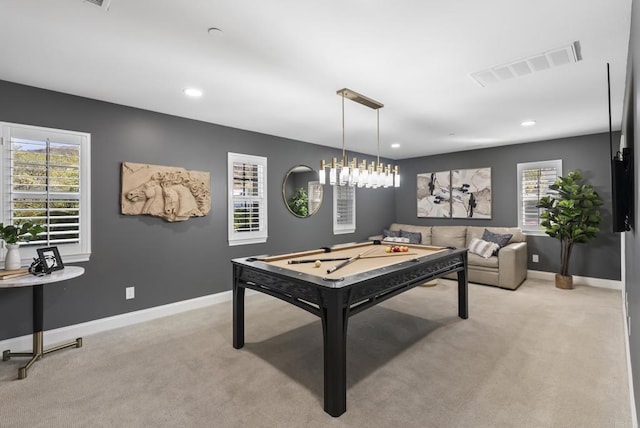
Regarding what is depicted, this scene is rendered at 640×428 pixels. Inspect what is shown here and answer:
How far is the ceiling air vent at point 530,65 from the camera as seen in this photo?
2.30 m

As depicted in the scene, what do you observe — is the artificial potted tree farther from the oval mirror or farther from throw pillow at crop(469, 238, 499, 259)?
the oval mirror

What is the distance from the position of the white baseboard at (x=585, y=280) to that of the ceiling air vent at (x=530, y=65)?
4.04 m

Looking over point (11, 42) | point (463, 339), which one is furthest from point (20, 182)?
point (463, 339)

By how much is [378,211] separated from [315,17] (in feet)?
17.4

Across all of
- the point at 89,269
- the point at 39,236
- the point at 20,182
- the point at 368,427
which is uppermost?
the point at 20,182

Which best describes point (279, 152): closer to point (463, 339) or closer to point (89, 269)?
point (89, 269)

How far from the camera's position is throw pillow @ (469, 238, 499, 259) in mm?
4977

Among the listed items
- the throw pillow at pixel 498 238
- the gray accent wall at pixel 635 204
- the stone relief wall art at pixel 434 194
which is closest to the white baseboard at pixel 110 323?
the gray accent wall at pixel 635 204

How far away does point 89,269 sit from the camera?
3201 millimetres

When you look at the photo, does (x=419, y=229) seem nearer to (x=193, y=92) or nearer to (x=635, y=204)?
(x=635, y=204)

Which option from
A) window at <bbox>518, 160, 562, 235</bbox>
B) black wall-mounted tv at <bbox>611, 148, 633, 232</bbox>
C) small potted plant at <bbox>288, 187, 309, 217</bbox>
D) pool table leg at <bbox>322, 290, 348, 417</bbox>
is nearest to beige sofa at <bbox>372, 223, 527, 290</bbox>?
window at <bbox>518, 160, 562, 235</bbox>

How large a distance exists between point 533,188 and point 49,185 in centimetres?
687

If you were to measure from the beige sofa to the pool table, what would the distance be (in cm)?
162

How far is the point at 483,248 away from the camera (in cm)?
507
